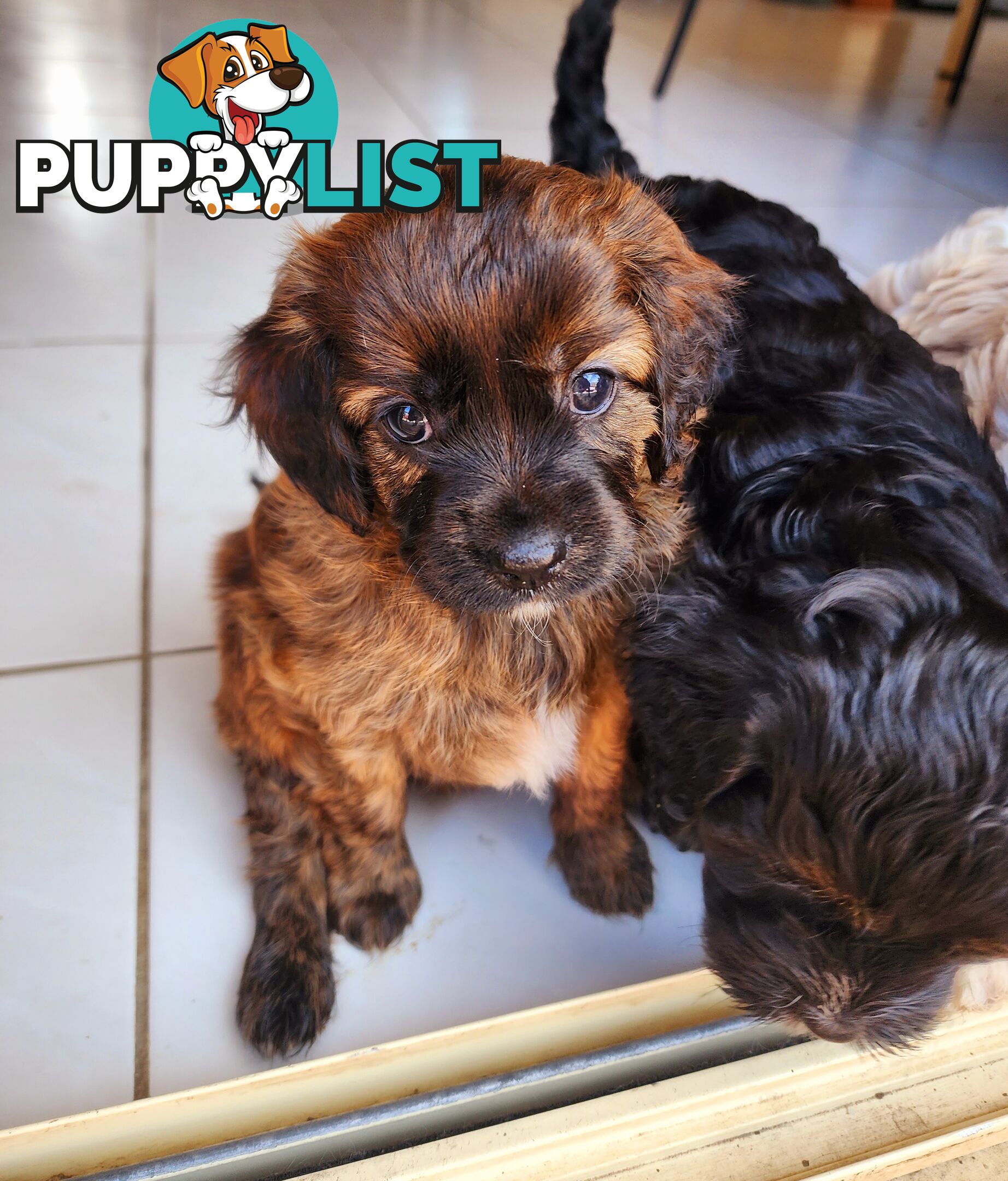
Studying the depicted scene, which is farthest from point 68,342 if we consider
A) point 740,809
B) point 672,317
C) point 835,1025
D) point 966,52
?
point 966,52

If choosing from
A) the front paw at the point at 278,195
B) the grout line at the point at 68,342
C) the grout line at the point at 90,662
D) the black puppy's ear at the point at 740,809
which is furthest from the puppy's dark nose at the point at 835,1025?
the grout line at the point at 68,342

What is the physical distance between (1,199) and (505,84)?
6.11 feet

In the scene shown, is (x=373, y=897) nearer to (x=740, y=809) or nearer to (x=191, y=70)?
(x=740, y=809)

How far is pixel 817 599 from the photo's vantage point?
76 centimetres

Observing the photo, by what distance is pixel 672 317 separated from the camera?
3.07ft

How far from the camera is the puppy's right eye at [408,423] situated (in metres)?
0.87

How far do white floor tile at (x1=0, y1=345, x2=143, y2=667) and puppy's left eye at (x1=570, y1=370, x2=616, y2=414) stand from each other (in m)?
0.83

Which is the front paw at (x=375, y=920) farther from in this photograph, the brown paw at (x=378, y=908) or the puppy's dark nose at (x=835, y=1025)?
the puppy's dark nose at (x=835, y=1025)

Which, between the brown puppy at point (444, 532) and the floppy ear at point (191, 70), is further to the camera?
the floppy ear at point (191, 70)

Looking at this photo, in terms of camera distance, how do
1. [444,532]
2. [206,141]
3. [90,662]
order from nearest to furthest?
1. [444,532]
2. [90,662]
3. [206,141]

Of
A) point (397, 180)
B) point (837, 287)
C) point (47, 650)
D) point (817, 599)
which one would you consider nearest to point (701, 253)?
point (837, 287)

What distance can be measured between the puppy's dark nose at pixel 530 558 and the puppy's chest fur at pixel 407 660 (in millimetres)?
148

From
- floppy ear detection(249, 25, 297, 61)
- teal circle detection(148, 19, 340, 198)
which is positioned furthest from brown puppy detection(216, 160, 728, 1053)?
floppy ear detection(249, 25, 297, 61)

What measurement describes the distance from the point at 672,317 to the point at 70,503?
1092mm
